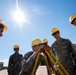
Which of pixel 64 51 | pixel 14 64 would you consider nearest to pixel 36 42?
pixel 64 51

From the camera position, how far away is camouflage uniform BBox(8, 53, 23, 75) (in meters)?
8.61

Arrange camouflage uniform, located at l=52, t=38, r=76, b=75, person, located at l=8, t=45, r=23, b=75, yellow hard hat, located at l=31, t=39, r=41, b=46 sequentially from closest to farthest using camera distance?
yellow hard hat, located at l=31, t=39, r=41, b=46 < camouflage uniform, located at l=52, t=38, r=76, b=75 < person, located at l=8, t=45, r=23, b=75

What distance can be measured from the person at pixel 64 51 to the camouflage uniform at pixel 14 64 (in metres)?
3.06

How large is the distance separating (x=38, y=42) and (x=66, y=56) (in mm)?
1020

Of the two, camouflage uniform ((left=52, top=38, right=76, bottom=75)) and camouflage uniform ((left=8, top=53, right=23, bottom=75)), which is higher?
camouflage uniform ((left=8, top=53, right=23, bottom=75))

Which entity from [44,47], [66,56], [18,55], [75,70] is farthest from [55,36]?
[18,55]

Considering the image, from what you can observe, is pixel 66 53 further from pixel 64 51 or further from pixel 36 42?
pixel 36 42

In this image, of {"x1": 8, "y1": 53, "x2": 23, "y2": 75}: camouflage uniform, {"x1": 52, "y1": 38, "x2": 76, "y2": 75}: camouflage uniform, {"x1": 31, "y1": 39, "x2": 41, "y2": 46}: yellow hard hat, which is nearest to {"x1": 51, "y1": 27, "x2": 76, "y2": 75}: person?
{"x1": 52, "y1": 38, "x2": 76, "y2": 75}: camouflage uniform

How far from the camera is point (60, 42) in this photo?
5926 millimetres

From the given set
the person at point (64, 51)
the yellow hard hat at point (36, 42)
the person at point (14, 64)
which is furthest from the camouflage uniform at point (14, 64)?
the yellow hard hat at point (36, 42)

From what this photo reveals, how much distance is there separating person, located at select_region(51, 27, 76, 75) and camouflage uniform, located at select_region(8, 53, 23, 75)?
3058mm

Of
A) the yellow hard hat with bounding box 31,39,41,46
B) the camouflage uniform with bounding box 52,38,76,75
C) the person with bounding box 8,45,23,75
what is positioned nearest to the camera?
the yellow hard hat with bounding box 31,39,41,46

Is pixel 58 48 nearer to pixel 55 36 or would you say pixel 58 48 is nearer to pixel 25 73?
pixel 55 36

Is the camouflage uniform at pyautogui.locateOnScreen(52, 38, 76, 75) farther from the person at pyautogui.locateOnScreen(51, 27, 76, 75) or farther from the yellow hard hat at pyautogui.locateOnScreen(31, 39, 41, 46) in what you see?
the yellow hard hat at pyautogui.locateOnScreen(31, 39, 41, 46)
